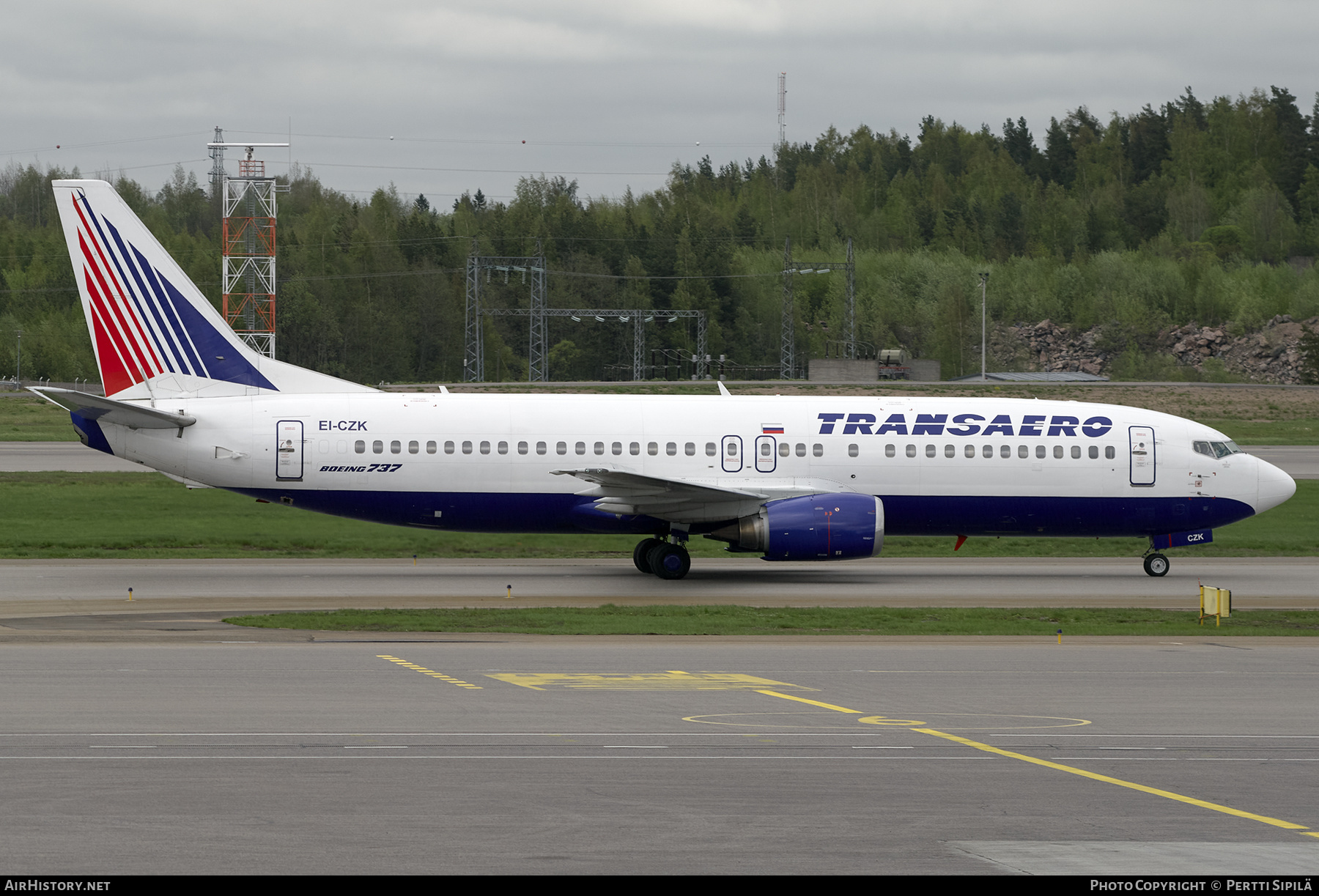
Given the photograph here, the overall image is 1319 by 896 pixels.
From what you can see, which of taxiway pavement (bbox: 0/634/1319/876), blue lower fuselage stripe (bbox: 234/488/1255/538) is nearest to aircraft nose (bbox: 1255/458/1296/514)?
blue lower fuselage stripe (bbox: 234/488/1255/538)

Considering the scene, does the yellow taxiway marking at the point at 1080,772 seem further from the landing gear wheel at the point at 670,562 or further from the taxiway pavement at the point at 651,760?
the landing gear wheel at the point at 670,562

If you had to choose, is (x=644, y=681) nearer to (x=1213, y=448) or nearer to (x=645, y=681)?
(x=645, y=681)

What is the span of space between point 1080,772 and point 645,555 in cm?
1926

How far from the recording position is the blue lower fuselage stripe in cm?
3108

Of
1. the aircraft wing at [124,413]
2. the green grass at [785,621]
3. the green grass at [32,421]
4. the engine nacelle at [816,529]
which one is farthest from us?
the green grass at [32,421]

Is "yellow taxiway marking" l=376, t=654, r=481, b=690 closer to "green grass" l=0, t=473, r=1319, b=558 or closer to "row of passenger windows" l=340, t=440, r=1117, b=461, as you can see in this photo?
"row of passenger windows" l=340, t=440, r=1117, b=461

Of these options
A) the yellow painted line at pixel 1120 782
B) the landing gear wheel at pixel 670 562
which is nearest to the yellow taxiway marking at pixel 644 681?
the yellow painted line at pixel 1120 782

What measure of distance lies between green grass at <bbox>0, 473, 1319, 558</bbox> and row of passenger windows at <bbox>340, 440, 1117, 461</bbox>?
14.6 ft

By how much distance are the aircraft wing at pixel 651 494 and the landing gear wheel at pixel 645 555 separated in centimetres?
108

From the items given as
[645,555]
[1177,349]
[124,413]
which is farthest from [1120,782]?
[1177,349]

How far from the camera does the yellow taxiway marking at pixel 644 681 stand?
58.3ft

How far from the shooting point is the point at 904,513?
104 feet

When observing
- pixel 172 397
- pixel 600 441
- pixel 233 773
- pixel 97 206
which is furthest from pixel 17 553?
pixel 233 773
